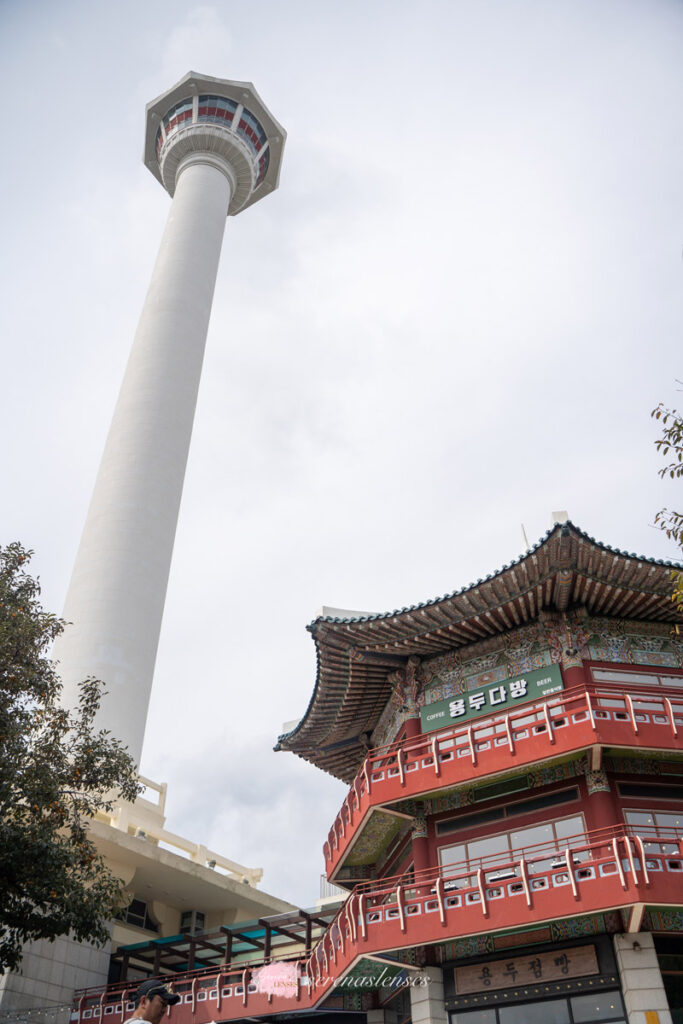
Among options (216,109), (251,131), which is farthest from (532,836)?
(216,109)

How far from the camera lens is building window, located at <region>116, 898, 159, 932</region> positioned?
105 ft

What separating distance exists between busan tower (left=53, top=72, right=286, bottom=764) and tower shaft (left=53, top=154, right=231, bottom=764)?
0.19ft

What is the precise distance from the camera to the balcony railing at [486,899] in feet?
55.6

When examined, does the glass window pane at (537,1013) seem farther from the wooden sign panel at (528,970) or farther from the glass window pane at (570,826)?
the glass window pane at (570,826)

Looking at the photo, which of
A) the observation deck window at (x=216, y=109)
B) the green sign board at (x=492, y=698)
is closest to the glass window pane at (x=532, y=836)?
the green sign board at (x=492, y=698)

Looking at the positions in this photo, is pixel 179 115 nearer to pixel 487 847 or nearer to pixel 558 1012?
pixel 487 847

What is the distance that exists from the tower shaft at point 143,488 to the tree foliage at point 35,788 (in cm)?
1396

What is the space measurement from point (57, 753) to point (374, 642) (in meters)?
8.57

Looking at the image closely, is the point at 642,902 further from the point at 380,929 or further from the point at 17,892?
the point at 17,892

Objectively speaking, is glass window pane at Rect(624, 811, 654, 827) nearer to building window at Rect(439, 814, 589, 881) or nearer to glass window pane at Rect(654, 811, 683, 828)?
glass window pane at Rect(654, 811, 683, 828)

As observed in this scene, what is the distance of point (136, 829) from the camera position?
31688 mm

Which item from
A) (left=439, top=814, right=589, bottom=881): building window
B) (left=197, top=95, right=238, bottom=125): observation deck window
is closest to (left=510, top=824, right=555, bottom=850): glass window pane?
(left=439, top=814, right=589, bottom=881): building window

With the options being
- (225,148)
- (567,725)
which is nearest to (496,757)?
(567,725)

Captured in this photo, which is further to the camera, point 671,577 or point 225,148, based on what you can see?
point 225,148
